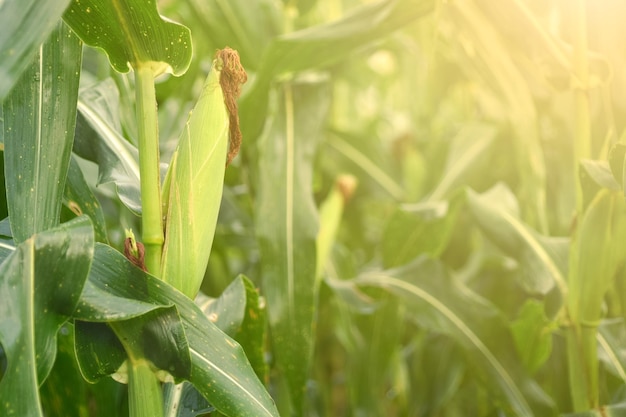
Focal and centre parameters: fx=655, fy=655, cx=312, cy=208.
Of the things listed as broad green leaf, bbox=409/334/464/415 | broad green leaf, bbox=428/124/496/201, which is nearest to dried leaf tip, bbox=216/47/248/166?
broad green leaf, bbox=428/124/496/201

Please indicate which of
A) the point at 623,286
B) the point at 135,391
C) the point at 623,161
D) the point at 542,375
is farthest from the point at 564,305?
the point at 135,391

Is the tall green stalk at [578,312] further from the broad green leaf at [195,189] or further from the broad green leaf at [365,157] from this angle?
the broad green leaf at [365,157]

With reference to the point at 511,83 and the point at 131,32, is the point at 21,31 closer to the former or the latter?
the point at 131,32

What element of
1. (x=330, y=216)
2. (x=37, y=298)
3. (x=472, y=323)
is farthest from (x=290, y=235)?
(x=37, y=298)

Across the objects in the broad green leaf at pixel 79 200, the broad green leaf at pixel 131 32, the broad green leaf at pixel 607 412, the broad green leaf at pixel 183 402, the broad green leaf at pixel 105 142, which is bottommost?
the broad green leaf at pixel 607 412

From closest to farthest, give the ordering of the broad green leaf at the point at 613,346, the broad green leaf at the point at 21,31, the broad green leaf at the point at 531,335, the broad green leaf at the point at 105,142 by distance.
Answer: the broad green leaf at the point at 21,31, the broad green leaf at the point at 105,142, the broad green leaf at the point at 613,346, the broad green leaf at the point at 531,335

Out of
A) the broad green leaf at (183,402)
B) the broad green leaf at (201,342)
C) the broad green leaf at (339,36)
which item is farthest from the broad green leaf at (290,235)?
the broad green leaf at (201,342)
